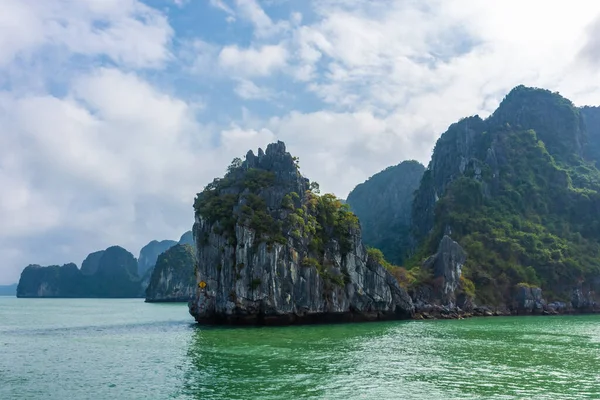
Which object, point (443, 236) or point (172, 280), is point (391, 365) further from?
point (172, 280)

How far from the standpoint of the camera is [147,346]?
40.2 meters

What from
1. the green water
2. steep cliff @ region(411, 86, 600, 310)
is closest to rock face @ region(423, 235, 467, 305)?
steep cliff @ region(411, 86, 600, 310)

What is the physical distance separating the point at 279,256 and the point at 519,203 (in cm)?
6542

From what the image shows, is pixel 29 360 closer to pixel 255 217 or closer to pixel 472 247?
pixel 255 217

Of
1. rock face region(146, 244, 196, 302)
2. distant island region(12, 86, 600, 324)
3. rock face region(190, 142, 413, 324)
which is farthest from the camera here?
rock face region(146, 244, 196, 302)

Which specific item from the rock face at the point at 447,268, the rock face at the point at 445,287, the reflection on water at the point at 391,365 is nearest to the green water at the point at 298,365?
the reflection on water at the point at 391,365

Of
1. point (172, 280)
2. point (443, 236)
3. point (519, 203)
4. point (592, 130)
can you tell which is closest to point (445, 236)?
point (443, 236)

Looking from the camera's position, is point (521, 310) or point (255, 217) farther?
point (521, 310)

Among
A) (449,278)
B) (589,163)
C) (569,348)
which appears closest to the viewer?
(569,348)

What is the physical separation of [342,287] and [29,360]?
38704 mm

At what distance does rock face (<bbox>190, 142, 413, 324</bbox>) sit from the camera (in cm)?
5891

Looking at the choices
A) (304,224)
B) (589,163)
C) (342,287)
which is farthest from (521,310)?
(589,163)

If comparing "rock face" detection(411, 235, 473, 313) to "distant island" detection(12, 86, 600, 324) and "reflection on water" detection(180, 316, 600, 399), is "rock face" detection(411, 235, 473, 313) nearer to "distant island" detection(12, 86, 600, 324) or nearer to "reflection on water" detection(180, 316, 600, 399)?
"distant island" detection(12, 86, 600, 324)

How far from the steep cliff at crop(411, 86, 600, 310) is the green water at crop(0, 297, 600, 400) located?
4072cm
